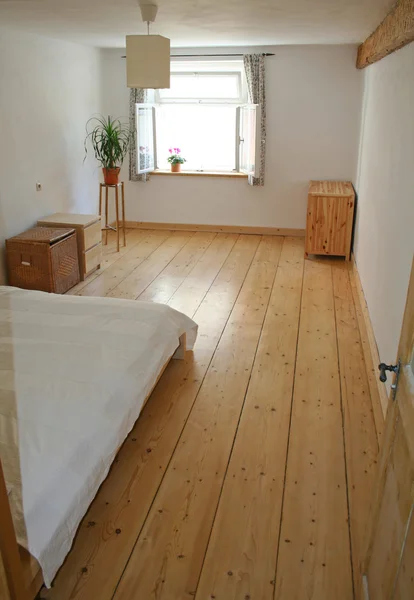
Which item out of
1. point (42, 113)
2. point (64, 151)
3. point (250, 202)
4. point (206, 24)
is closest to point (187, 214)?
point (250, 202)

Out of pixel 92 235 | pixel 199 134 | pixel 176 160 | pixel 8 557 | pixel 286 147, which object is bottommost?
pixel 8 557

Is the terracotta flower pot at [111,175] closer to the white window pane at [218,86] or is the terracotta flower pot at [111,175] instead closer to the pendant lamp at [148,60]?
the white window pane at [218,86]

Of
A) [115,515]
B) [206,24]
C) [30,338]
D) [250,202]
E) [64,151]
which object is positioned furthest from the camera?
[250,202]

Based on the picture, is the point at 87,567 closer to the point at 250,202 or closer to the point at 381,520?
the point at 381,520

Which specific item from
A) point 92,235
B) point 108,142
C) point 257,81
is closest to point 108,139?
point 108,142

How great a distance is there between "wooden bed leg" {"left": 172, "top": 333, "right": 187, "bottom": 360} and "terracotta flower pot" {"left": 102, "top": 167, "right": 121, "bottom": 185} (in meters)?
2.96

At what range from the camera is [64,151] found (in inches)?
224

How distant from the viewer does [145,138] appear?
21.6ft

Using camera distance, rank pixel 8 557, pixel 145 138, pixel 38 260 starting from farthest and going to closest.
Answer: pixel 145 138
pixel 38 260
pixel 8 557

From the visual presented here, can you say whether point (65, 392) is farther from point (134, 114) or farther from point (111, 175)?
point (134, 114)

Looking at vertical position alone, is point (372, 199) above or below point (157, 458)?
above

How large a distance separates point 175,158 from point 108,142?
1.24 m

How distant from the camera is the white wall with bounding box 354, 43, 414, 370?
2865 mm

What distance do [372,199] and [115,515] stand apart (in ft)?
10.5
